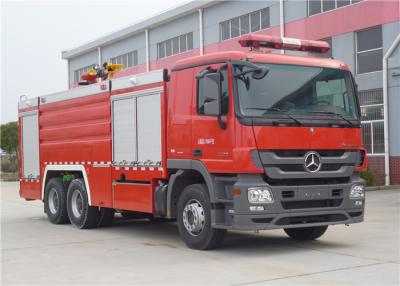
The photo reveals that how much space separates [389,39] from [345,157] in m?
15.8

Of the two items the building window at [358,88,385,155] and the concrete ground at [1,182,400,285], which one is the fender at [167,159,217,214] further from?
the building window at [358,88,385,155]

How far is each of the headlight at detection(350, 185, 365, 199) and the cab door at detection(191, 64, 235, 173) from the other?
201 centimetres

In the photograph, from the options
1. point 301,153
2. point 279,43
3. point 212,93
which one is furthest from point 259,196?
point 279,43

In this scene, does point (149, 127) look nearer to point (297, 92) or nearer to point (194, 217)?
point (194, 217)

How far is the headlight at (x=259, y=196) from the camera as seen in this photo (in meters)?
8.39

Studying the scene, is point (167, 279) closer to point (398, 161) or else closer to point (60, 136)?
point (60, 136)

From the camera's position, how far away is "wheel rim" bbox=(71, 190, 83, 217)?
12554mm

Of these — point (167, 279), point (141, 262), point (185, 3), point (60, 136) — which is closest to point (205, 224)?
point (141, 262)

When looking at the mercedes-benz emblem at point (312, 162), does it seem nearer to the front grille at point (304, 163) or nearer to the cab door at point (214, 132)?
the front grille at point (304, 163)

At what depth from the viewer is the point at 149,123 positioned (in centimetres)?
1036

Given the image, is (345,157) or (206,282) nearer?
(206,282)

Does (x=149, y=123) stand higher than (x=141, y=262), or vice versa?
(x=149, y=123)

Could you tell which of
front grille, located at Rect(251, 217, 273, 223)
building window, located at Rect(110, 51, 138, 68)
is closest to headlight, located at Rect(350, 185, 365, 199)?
front grille, located at Rect(251, 217, 273, 223)

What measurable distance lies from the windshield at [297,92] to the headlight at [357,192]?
1032 mm
